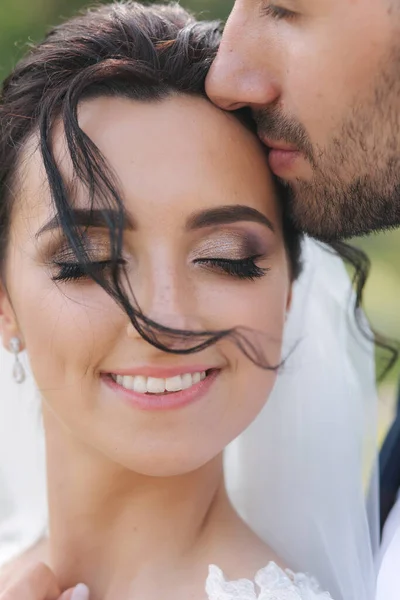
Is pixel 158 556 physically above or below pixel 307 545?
above

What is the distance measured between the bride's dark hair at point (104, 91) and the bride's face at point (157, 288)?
0.12 ft

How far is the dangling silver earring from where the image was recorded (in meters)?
2.47

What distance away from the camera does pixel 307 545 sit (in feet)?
8.83

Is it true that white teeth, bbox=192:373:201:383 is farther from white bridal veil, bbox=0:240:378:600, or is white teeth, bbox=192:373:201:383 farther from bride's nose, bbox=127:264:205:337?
white bridal veil, bbox=0:240:378:600

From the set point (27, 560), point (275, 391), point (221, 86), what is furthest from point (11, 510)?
point (221, 86)

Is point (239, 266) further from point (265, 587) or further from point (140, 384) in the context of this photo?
point (265, 587)

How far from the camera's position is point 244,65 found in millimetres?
2400

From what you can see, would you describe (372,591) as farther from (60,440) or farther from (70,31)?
(70,31)

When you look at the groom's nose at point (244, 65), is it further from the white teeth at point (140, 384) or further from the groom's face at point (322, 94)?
the white teeth at point (140, 384)

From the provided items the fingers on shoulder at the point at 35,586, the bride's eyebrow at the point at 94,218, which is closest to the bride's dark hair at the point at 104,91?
the bride's eyebrow at the point at 94,218

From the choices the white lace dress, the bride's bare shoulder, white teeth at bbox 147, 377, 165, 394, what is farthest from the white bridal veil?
white teeth at bbox 147, 377, 165, 394

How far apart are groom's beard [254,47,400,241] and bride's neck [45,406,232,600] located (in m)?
0.76

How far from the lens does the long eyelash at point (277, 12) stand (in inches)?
95.3

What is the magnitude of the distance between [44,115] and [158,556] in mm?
1190
